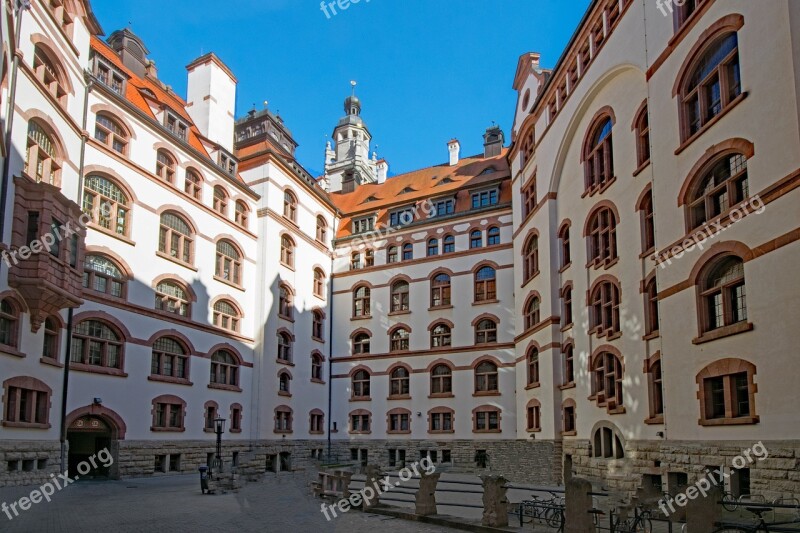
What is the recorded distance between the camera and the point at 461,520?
14.6 meters

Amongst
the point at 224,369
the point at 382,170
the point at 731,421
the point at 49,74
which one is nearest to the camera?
the point at 731,421

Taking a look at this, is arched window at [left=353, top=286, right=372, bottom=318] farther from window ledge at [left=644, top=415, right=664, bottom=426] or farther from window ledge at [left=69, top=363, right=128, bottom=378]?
window ledge at [left=644, top=415, right=664, bottom=426]

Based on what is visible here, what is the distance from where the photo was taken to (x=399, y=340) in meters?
42.5

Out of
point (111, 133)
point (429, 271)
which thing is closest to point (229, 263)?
point (111, 133)

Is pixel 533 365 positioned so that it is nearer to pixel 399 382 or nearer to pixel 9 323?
pixel 399 382

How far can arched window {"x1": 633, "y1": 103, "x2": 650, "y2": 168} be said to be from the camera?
22866 mm

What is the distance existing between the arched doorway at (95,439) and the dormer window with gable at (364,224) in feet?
71.3

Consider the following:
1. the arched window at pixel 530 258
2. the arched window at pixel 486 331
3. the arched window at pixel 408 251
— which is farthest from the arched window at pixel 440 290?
the arched window at pixel 530 258

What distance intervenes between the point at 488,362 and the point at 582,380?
12186 mm

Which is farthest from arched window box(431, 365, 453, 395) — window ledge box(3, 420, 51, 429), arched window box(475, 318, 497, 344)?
window ledge box(3, 420, 51, 429)

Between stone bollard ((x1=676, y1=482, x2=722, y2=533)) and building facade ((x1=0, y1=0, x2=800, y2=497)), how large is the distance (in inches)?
225

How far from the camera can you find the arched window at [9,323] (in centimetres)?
2156

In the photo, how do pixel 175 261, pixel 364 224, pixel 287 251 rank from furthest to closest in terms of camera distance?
pixel 364 224, pixel 287 251, pixel 175 261

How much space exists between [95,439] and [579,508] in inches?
935
